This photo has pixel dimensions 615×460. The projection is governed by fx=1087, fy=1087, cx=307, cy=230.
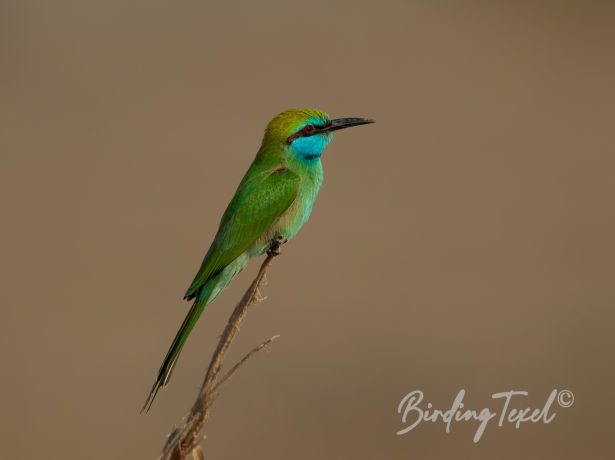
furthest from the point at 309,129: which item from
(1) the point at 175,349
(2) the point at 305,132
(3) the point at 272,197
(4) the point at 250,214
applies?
(1) the point at 175,349

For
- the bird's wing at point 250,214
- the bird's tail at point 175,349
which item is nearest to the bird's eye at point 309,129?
the bird's wing at point 250,214

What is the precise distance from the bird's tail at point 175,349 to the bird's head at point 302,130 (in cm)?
75

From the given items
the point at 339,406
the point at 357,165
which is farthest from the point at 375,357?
the point at 357,165

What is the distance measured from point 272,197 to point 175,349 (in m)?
0.98

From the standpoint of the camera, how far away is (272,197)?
3.25 m

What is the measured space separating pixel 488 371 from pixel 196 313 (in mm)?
5063

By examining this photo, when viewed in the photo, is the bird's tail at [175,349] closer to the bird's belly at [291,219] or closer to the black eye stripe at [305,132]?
the bird's belly at [291,219]

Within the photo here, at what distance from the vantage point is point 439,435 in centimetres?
644

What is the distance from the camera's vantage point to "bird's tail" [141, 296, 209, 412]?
2154mm

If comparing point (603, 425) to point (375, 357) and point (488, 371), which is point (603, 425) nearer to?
point (488, 371)

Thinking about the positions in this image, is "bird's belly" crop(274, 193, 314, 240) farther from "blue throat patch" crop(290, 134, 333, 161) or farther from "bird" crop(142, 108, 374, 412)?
"blue throat patch" crop(290, 134, 333, 161)

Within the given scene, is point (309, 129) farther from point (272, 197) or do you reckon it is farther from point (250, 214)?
point (250, 214)

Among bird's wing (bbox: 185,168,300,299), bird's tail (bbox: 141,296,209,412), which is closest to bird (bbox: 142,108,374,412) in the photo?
bird's wing (bbox: 185,168,300,299)

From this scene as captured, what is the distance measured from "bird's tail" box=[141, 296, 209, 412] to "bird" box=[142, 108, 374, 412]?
0.46 feet
